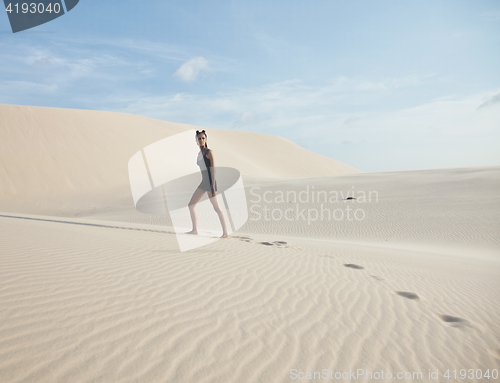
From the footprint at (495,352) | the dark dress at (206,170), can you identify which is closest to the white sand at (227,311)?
the footprint at (495,352)

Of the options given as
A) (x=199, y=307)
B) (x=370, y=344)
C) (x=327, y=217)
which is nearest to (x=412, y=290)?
(x=370, y=344)

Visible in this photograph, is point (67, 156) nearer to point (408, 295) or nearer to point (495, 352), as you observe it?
point (408, 295)

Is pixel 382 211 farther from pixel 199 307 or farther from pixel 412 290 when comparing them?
pixel 199 307

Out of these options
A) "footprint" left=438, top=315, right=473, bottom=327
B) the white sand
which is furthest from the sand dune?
"footprint" left=438, top=315, right=473, bottom=327

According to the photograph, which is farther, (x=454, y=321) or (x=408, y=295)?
(x=408, y=295)

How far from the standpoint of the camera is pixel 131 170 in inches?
1417

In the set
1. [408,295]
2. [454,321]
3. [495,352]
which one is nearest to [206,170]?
[408,295]

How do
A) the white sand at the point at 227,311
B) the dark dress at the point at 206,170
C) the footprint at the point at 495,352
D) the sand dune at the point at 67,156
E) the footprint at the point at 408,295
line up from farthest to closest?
the sand dune at the point at 67,156, the dark dress at the point at 206,170, the footprint at the point at 408,295, the footprint at the point at 495,352, the white sand at the point at 227,311

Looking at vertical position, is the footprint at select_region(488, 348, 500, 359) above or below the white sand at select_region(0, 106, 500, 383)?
below

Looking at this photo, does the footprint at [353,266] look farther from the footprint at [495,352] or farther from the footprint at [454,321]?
the footprint at [495,352]

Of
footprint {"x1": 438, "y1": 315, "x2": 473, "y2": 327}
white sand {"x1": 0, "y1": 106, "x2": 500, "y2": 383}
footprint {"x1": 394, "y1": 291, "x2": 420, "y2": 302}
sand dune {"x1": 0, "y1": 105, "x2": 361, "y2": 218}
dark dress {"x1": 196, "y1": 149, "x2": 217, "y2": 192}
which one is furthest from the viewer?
A: sand dune {"x1": 0, "y1": 105, "x2": 361, "y2": 218}

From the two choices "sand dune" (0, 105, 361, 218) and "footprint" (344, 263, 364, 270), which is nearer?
"footprint" (344, 263, 364, 270)

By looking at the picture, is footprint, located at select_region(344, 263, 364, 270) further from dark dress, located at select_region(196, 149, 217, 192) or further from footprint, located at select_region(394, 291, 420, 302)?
dark dress, located at select_region(196, 149, 217, 192)

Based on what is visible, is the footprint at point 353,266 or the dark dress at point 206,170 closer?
the footprint at point 353,266
